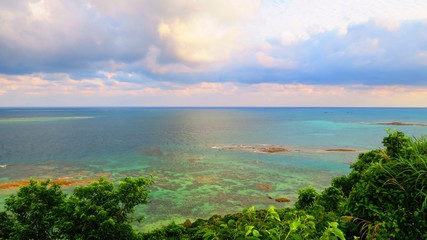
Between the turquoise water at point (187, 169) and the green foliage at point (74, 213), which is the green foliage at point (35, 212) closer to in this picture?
the green foliage at point (74, 213)

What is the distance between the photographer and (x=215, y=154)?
68250mm

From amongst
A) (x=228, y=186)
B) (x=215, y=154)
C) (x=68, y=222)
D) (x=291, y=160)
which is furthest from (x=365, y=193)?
(x=215, y=154)

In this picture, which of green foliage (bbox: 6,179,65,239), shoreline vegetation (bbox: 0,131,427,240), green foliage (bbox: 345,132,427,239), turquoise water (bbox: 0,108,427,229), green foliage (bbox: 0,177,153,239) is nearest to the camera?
shoreline vegetation (bbox: 0,131,427,240)

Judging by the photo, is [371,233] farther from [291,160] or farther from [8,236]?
[291,160]

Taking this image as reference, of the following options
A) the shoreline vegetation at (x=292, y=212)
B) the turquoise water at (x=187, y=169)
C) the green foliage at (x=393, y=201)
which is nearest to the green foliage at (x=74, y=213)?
the shoreline vegetation at (x=292, y=212)

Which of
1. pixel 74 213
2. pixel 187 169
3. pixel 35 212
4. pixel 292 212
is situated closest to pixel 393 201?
pixel 292 212

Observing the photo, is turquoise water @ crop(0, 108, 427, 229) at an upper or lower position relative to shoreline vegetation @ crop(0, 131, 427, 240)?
lower

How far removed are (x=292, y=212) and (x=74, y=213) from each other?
10451 millimetres

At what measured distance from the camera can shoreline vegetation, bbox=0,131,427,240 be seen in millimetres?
7034

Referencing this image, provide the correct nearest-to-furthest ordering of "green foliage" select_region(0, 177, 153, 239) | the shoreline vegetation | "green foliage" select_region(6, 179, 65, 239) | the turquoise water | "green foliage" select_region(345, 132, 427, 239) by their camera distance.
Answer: the shoreline vegetation, "green foliage" select_region(345, 132, 427, 239), "green foliage" select_region(0, 177, 153, 239), "green foliage" select_region(6, 179, 65, 239), the turquoise water

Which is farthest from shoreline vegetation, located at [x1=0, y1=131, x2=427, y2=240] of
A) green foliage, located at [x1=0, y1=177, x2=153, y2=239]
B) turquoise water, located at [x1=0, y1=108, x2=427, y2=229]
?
turquoise water, located at [x1=0, y1=108, x2=427, y2=229]

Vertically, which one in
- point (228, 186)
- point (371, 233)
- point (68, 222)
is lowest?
point (228, 186)

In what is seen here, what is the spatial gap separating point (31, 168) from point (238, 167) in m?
44.0

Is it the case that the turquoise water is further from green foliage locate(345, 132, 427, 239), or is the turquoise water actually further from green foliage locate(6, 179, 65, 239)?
green foliage locate(345, 132, 427, 239)
